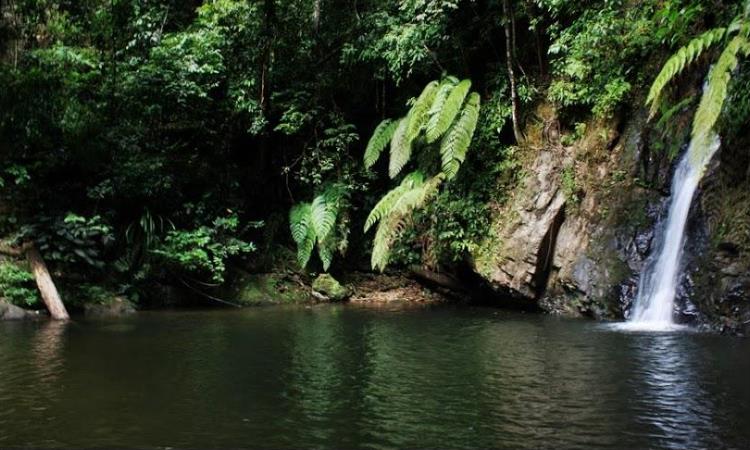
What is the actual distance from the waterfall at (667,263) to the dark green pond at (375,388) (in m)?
0.69

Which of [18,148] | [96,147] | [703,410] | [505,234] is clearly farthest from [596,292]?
[18,148]

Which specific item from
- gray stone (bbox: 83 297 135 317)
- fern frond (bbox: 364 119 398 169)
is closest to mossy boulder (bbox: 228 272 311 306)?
gray stone (bbox: 83 297 135 317)

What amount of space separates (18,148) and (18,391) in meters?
6.67

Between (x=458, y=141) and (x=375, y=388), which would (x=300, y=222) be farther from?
(x=375, y=388)

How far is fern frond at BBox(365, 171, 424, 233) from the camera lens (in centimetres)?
1005

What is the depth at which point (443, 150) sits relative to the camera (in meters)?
9.55

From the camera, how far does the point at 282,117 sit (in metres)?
11.8

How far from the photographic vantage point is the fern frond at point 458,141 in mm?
9398

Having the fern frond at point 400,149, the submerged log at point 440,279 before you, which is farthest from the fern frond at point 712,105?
the submerged log at point 440,279

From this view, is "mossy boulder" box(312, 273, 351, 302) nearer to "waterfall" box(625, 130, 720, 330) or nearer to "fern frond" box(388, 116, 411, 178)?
"fern frond" box(388, 116, 411, 178)

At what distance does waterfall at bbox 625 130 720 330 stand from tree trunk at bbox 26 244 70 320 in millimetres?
7579

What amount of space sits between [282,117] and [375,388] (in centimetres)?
797

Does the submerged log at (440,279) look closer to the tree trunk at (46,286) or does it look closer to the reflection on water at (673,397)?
the reflection on water at (673,397)

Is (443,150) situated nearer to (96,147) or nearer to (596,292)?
(596,292)
